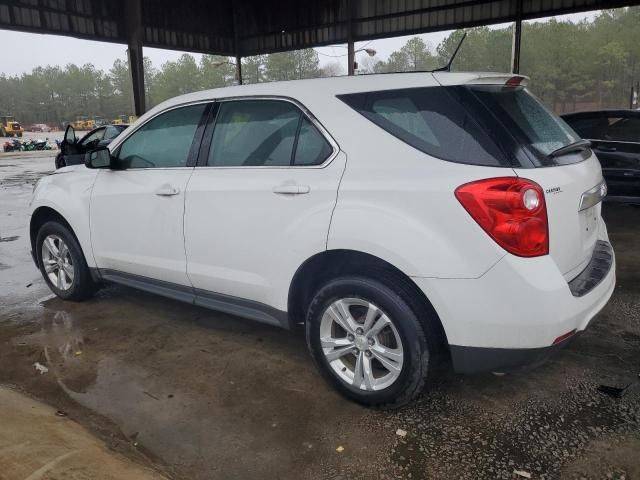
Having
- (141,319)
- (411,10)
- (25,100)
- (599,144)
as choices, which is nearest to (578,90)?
(411,10)

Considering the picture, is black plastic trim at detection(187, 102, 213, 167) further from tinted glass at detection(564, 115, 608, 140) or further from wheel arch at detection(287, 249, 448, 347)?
tinted glass at detection(564, 115, 608, 140)

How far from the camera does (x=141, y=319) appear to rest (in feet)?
13.6

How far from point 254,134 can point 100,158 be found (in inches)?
55.4

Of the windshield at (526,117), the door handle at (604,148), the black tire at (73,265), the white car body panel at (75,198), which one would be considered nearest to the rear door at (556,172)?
the windshield at (526,117)

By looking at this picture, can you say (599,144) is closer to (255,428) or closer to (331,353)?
(331,353)

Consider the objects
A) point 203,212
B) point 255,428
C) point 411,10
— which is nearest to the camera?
point 255,428

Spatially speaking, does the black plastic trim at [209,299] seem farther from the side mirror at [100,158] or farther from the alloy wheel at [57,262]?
the side mirror at [100,158]

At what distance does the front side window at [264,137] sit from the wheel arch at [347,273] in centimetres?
55

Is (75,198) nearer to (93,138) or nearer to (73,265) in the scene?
(73,265)

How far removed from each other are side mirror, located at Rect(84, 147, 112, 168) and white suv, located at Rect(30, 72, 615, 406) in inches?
15.6

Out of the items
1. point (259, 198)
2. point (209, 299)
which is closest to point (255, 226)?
point (259, 198)

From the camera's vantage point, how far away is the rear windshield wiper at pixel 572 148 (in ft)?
8.27

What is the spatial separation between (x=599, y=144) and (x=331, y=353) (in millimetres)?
6128

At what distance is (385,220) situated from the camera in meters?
2.48
